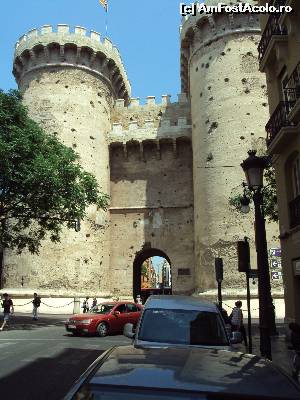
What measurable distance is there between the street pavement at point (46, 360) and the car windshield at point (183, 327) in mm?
395

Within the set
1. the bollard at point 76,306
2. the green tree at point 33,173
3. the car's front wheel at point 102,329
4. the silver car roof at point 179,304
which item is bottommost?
the car's front wheel at point 102,329

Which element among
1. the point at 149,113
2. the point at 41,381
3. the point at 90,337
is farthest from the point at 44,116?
the point at 41,381

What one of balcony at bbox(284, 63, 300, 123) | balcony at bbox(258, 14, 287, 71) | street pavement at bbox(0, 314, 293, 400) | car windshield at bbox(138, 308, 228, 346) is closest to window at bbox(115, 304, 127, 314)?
street pavement at bbox(0, 314, 293, 400)

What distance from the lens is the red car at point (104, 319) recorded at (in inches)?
575

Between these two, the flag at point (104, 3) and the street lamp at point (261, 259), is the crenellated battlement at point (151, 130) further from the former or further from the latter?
the street lamp at point (261, 259)

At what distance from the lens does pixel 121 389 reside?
206 cm

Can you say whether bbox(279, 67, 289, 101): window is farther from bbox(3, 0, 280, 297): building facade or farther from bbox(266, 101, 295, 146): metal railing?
bbox(3, 0, 280, 297): building facade

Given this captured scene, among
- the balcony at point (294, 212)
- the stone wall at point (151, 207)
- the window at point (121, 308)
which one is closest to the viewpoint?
the balcony at point (294, 212)

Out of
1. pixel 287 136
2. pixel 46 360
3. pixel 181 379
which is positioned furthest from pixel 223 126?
pixel 181 379

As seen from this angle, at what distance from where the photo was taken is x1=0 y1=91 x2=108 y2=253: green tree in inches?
646

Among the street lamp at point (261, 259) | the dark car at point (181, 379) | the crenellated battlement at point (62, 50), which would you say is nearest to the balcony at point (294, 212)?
the street lamp at point (261, 259)

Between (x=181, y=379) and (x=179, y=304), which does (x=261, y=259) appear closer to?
(x=179, y=304)

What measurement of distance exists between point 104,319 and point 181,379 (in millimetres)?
13540

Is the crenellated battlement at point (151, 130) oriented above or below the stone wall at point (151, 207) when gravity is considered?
above
